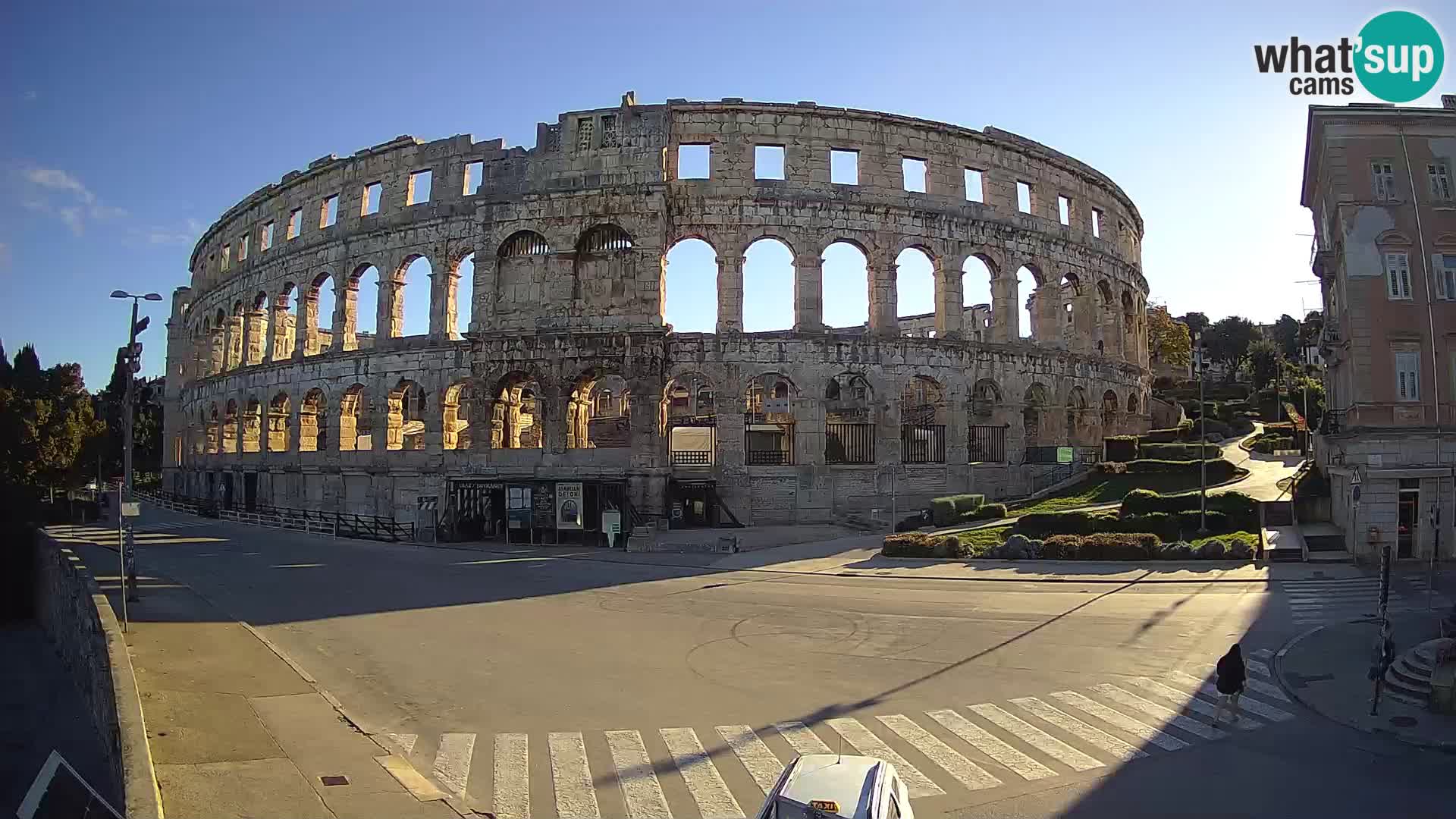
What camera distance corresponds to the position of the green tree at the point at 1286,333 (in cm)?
8650

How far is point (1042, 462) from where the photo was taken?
40344 millimetres

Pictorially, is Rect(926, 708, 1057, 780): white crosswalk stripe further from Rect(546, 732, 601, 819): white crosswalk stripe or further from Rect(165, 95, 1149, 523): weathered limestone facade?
Rect(165, 95, 1149, 523): weathered limestone facade

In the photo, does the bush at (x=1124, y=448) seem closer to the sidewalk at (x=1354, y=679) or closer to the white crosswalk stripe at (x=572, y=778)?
the sidewalk at (x=1354, y=679)

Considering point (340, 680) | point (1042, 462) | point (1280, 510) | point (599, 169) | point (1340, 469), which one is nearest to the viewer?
point (340, 680)

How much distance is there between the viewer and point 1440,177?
25531mm

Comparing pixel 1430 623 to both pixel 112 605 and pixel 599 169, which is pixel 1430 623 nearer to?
pixel 112 605

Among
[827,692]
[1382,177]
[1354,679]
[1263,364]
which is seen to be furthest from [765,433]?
[1263,364]

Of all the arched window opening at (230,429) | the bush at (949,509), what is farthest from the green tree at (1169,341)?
the arched window opening at (230,429)

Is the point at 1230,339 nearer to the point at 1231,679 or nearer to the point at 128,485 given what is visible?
the point at 1231,679

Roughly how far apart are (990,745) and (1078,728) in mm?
1500

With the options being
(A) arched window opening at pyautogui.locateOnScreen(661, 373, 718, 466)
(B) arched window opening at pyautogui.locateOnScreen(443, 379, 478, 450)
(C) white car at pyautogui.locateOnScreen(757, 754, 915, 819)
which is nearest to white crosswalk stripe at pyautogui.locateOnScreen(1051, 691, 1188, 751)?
(C) white car at pyautogui.locateOnScreen(757, 754, 915, 819)

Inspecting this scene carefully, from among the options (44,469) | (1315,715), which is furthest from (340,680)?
(44,469)

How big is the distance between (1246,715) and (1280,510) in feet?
70.1

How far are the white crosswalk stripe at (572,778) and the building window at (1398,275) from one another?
89.7ft
